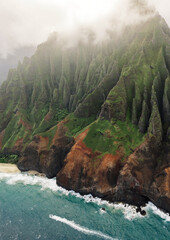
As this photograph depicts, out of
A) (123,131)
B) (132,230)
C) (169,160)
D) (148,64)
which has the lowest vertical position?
(132,230)

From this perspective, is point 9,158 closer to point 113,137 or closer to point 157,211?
point 113,137

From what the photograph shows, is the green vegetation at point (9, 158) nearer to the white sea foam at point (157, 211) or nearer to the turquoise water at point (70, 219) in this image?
the turquoise water at point (70, 219)

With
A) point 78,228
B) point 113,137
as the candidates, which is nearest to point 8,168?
point 78,228

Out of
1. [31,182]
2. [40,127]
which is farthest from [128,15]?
[31,182]

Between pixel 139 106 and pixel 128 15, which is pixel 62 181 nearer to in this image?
pixel 139 106

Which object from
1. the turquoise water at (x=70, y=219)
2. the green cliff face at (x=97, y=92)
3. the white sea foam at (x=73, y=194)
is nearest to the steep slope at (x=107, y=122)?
the green cliff face at (x=97, y=92)

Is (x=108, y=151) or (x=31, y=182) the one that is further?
(x=31, y=182)
